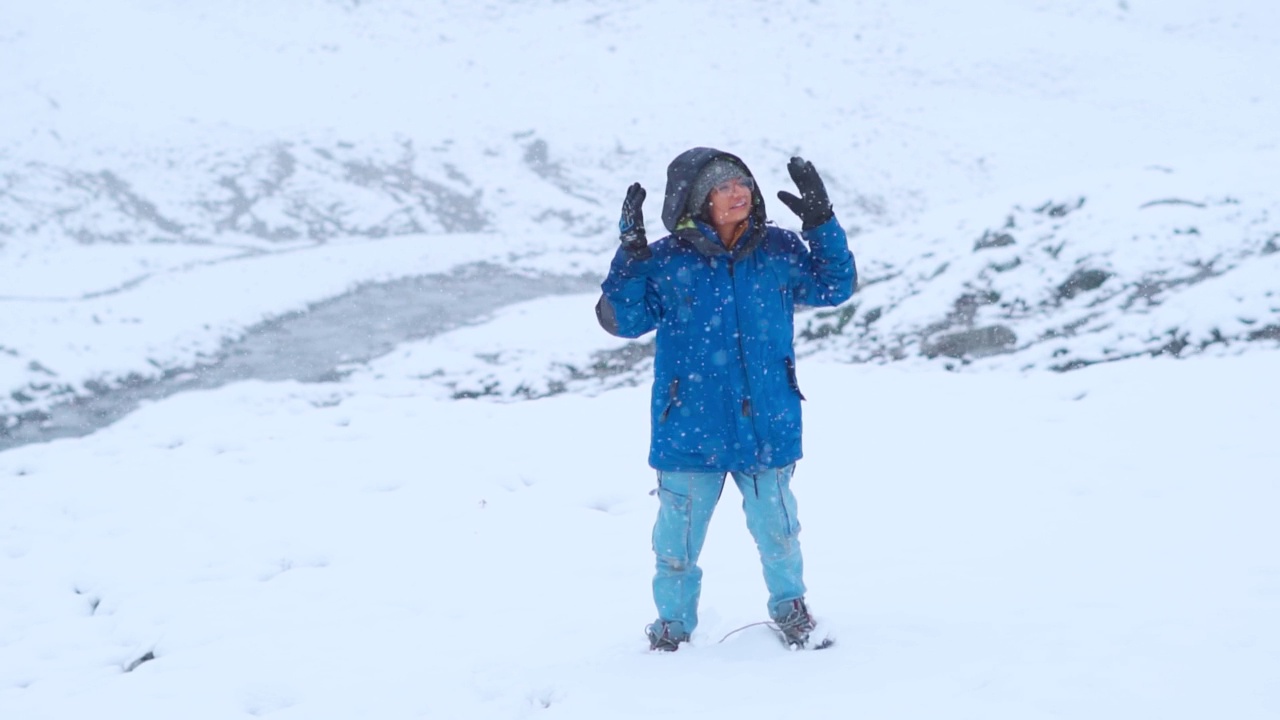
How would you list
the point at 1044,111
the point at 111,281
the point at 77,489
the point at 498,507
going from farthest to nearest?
the point at 1044,111 → the point at 111,281 → the point at 77,489 → the point at 498,507

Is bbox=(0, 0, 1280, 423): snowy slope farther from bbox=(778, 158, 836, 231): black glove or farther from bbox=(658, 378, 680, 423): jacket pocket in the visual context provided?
bbox=(658, 378, 680, 423): jacket pocket

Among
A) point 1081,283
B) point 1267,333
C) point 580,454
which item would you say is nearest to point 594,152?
point 1081,283

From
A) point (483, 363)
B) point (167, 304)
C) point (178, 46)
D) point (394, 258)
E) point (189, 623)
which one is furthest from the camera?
point (178, 46)

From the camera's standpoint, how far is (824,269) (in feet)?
12.0

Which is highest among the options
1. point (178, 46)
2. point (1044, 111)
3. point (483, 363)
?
point (178, 46)

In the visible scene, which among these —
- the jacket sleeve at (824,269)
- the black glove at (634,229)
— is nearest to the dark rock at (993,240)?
the jacket sleeve at (824,269)

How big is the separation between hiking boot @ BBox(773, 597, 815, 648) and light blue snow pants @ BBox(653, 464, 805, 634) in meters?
0.03

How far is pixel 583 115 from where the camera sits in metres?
29.2

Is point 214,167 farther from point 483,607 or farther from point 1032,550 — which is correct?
point 1032,550

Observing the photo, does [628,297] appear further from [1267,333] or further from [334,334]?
[334,334]

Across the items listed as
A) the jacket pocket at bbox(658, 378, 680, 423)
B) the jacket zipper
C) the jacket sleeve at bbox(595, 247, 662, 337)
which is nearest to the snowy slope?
the jacket zipper

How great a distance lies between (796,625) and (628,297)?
5.42ft

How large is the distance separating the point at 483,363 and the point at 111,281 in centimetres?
947

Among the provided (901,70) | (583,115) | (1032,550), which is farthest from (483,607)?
(901,70)
